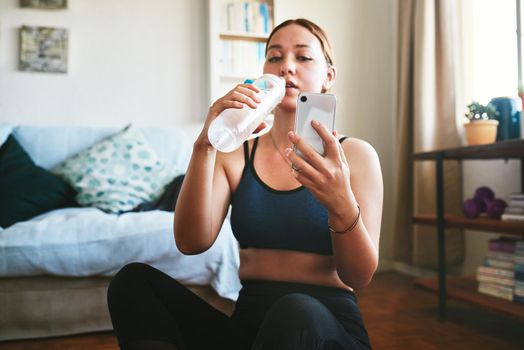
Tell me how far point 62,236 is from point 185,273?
436 millimetres

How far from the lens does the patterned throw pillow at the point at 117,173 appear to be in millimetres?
1848

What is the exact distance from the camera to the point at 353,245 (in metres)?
0.65

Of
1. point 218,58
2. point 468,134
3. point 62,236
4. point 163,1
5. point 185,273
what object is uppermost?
point 163,1

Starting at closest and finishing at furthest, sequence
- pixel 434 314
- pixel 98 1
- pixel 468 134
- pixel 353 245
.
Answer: pixel 353 245, pixel 434 314, pixel 468 134, pixel 98 1

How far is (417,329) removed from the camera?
1.57 m

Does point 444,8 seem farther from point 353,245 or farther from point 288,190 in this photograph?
point 353,245

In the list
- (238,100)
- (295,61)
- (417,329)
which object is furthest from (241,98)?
(417,329)

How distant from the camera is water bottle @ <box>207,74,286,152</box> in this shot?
711 millimetres

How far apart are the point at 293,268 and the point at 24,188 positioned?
143cm

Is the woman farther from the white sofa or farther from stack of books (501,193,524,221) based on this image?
stack of books (501,193,524,221)

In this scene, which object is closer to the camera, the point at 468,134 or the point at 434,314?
the point at 434,314

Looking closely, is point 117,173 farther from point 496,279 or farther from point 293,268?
point 496,279

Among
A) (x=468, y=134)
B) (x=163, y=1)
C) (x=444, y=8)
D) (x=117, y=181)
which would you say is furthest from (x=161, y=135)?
(x=444, y=8)

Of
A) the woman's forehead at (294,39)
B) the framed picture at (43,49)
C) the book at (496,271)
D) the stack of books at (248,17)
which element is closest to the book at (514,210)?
the book at (496,271)
